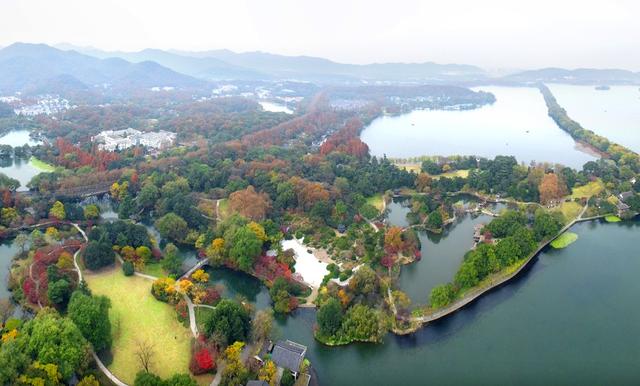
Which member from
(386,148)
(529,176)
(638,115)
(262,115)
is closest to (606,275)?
(529,176)

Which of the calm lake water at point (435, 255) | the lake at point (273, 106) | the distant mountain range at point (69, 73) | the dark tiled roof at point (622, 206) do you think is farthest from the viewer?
the distant mountain range at point (69, 73)

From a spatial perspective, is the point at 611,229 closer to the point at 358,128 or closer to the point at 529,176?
the point at 529,176

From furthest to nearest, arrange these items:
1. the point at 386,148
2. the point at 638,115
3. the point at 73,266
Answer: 1. the point at 638,115
2. the point at 386,148
3. the point at 73,266

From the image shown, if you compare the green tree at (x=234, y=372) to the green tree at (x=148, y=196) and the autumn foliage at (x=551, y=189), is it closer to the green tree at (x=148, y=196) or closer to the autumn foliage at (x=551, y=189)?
the green tree at (x=148, y=196)

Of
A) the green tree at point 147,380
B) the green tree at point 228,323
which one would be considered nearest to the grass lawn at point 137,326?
the green tree at point 228,323

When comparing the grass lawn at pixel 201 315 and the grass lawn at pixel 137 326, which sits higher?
the grass lawn at pixel 201 315

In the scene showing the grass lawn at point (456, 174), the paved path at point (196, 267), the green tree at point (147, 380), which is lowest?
the paved path at point (196, 267)
